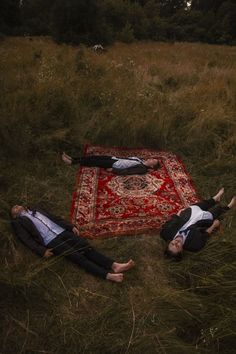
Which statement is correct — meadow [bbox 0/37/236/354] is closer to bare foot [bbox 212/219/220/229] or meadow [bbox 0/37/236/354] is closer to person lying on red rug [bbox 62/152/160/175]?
bare foot [bbox 212/219/220/229]

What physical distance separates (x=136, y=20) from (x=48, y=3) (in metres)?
4.84

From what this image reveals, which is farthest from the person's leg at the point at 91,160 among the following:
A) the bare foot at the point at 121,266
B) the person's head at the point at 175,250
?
the bare foot at the point at 121,266

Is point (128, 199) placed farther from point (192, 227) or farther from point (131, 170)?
point (192, 227)

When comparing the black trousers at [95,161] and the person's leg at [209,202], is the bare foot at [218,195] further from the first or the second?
the black trousers at [95,161]

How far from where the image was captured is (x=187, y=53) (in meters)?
14.0

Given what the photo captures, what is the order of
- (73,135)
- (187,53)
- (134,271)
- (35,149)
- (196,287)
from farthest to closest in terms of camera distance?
(187,53) → (73,135) → (35,149) → (134,271) → (196,287)

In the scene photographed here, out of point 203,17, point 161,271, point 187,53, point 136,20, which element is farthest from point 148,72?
point 203,17

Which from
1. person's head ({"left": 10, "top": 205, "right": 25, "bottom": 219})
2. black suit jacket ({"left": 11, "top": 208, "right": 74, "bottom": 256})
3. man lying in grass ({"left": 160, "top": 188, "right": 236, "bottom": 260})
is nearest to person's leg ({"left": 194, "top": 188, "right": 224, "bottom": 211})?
man lying in grass ({"left": 160, "top": 188, "right": 236, "bottom": 260})

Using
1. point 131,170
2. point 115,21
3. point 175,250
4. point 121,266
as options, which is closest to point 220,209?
point 175,250

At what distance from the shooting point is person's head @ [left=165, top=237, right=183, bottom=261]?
4.17 meters

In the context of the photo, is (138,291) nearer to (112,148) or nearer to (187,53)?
(112,148)

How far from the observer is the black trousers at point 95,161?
601cm

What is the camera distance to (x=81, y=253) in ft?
13.4

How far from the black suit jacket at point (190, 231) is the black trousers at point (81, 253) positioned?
0.91 m
